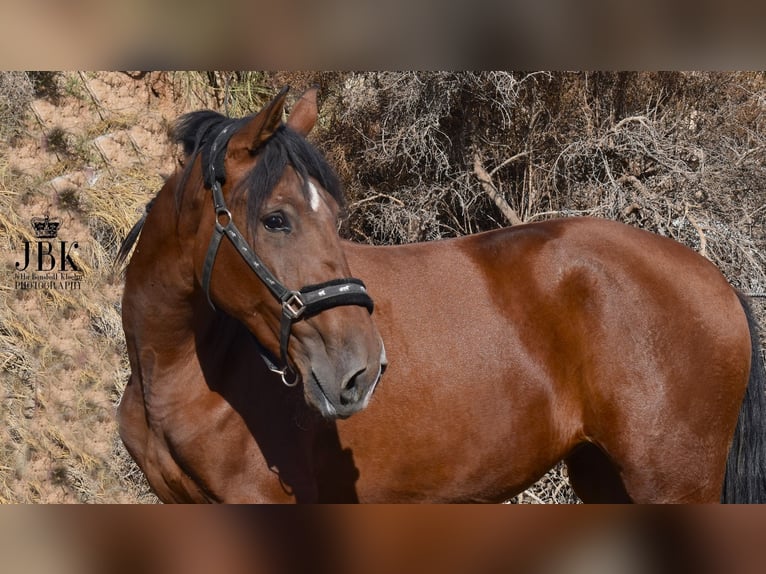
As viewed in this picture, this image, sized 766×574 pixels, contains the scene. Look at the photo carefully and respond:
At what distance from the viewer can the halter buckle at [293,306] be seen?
2158 mm

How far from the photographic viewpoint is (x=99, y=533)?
62.7 inches

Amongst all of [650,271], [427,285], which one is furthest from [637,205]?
[427,285]

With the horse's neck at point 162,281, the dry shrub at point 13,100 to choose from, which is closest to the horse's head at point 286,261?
the horse's neck at point 162,281

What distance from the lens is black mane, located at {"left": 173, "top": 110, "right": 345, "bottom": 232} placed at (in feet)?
7.30

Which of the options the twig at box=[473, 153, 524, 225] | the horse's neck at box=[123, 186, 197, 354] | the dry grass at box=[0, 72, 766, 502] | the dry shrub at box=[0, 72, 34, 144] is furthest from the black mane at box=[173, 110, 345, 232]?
the dry shrub at box=[0, 72, 34, 144]

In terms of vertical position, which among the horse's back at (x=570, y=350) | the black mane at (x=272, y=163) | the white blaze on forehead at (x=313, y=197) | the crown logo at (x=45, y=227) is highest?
the black mane at (x=272, y=163)

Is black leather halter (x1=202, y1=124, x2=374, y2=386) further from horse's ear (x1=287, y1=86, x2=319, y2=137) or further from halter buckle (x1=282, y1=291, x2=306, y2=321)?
horse's ear (x1=287, y1=86, x2=319, y2=137)

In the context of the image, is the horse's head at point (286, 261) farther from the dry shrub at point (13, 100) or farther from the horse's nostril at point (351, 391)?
the dry shrub at point (13, 100)

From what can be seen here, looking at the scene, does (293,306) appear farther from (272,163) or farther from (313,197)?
(272,163)

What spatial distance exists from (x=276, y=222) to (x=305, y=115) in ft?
1.91

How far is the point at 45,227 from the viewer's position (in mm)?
5172

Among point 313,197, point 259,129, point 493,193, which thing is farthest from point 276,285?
point 493,193

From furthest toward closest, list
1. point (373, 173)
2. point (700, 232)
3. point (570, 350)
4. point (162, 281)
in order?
1. point (373, 173)
2. point (700, 232)
3. point (570, 350)
4. point (162, 281)
